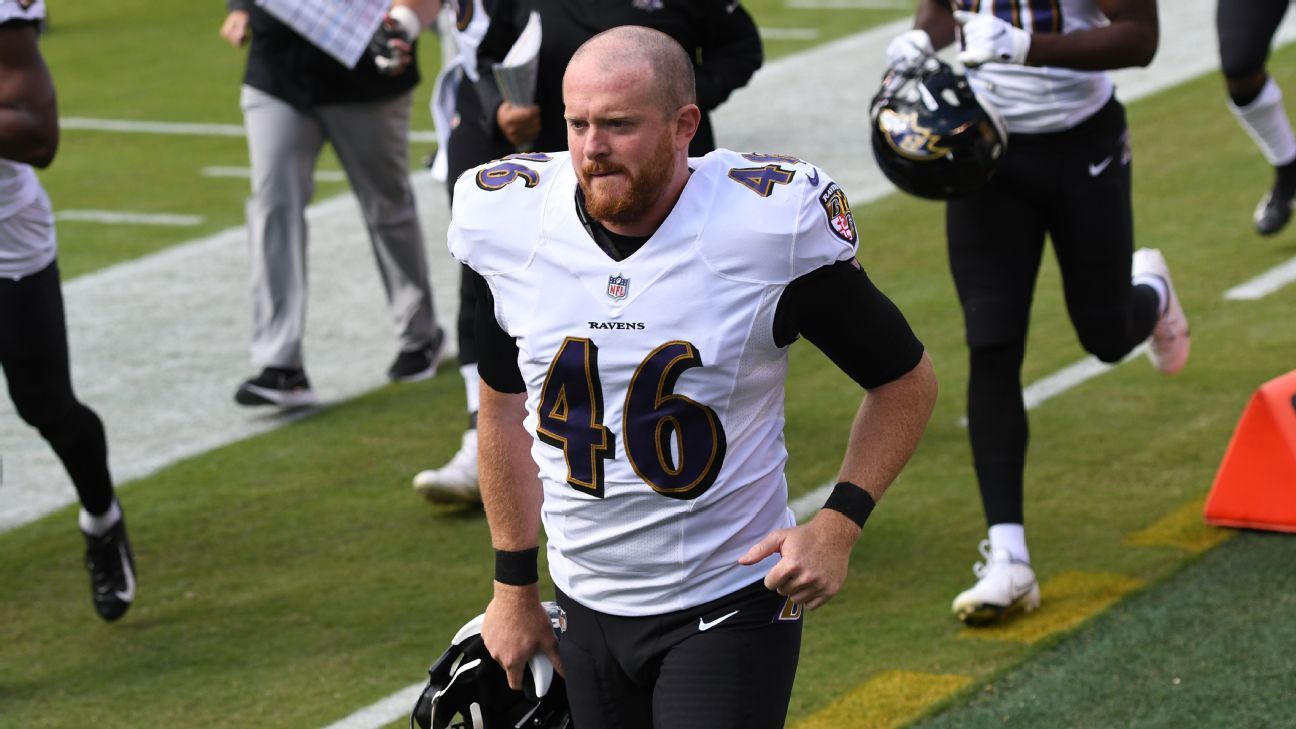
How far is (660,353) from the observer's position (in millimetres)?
3006

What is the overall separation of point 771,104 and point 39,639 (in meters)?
8.15

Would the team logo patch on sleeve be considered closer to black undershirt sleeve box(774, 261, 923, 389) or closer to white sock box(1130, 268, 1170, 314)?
black undershirt sleeve box(774, 261, 923, 389)

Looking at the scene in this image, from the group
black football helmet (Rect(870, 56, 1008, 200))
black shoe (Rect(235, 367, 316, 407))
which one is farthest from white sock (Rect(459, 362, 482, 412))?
black football helmet (Rect(870, 56, 1008, 200))

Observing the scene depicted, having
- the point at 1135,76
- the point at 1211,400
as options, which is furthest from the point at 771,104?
the point at 1211,400

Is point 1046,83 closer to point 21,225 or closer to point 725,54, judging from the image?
point 725,54

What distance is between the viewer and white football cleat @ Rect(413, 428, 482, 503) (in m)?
5.93

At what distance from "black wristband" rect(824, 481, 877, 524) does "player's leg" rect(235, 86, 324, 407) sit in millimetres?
4450

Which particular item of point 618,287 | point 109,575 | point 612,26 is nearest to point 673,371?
point 618,287

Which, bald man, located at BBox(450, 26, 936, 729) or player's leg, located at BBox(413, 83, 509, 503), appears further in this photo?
player's leg, located at BBox(413, 83, 509, 503)

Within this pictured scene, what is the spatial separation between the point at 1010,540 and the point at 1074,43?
1314 mm

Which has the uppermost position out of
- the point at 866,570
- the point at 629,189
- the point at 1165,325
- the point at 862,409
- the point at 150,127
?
the point at 629,189

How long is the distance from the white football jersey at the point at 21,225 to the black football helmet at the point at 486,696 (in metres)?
2.17

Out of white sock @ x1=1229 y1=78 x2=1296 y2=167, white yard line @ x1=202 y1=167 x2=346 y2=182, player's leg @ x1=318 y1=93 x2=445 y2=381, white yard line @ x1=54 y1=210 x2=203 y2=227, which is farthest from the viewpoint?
white yard line @ x1=202 y1=167 x2=346 y2=182

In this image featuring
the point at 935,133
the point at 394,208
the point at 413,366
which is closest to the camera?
the point at 935,133
